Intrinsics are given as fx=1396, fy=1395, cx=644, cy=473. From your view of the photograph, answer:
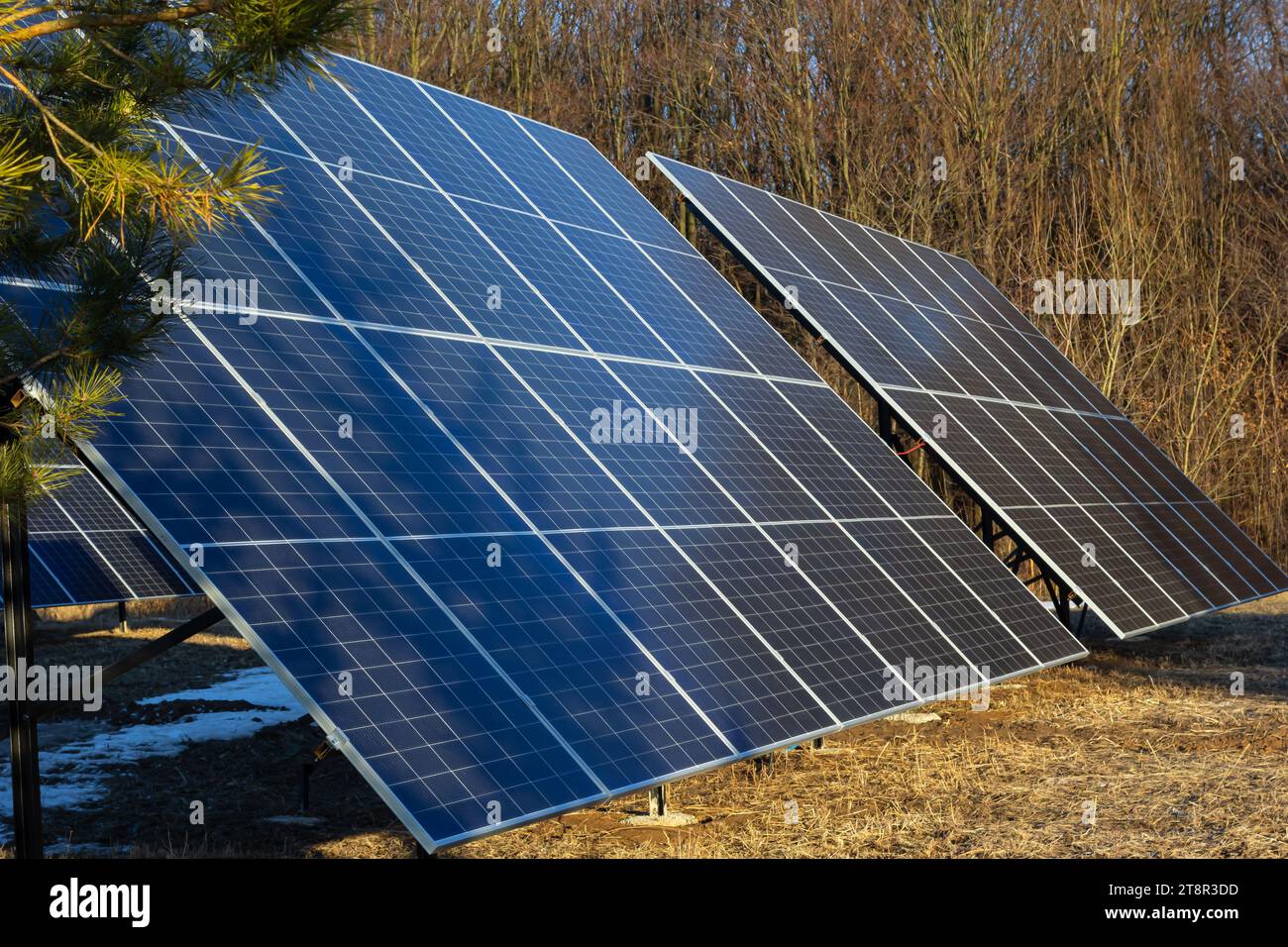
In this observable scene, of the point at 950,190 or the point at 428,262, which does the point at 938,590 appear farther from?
the point at 950,190

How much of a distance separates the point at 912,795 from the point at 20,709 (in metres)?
6.68

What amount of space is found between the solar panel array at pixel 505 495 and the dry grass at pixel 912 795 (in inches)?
39.3

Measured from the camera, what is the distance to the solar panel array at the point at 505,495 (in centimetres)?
709

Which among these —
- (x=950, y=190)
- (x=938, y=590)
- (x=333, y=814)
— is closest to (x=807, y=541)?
(x=938, y=590)

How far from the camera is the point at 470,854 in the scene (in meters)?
9.64

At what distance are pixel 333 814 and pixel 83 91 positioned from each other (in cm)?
615

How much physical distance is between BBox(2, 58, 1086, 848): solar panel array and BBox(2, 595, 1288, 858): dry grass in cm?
100

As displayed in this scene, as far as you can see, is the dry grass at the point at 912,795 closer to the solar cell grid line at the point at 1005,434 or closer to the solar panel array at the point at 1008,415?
the solar cell grid line at the point at 1005,434

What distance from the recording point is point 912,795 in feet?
36.6

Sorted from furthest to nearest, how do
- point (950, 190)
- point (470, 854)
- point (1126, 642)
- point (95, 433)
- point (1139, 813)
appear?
1. point (950, 190)
2. point (1126, 642)
3. point (1139, 813)
4. point (470, 854)
5. point (95, 433)

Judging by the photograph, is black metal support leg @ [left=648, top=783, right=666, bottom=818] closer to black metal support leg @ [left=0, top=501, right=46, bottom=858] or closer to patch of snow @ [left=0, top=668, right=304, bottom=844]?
black metal support leg @ [left=0, top=501, right=46, bottom=858]

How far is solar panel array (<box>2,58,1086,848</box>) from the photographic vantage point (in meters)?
7.09

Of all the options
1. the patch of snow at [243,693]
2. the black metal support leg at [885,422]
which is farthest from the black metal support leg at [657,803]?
the black metal support leg at [885,422]

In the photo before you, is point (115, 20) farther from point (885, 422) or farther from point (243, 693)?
point (243, 693)
